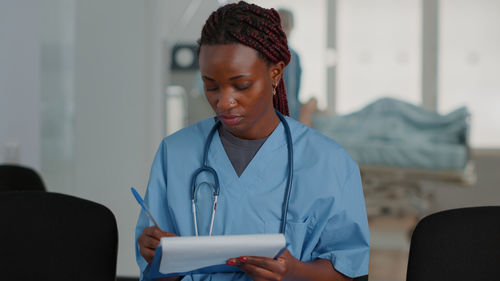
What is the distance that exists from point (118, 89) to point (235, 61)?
1.32m

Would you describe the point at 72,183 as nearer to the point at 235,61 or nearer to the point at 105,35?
the point at 105,35

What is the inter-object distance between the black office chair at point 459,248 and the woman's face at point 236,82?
38 centimetres

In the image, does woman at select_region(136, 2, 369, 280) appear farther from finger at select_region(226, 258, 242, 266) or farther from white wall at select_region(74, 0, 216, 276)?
white wall at select_region(74, 0, 216, 276)

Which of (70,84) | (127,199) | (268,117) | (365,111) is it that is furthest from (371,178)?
(268,117)

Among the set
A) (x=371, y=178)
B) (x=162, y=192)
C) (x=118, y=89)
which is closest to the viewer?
(x=162, y=192)

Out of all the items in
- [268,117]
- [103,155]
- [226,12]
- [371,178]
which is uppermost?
[226,12]

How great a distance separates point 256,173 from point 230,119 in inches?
4.5

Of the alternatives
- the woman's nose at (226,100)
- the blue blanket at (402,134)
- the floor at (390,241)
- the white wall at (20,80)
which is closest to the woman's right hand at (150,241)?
the woman's nose at (226,100)

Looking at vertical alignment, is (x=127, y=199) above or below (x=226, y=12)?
below

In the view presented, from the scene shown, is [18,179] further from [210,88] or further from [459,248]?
[459,248]

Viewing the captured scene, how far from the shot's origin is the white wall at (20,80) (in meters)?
2.11

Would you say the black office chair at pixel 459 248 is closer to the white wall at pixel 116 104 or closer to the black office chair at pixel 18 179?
the black office chair at pixel 18 179

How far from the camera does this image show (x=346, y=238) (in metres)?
0.97

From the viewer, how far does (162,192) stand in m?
1.03
